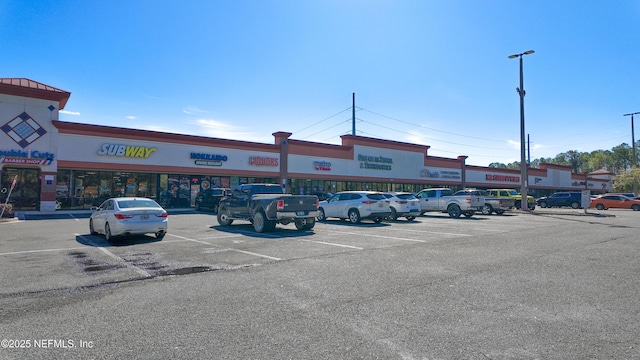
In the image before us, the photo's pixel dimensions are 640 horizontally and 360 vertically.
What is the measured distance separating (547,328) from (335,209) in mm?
15394

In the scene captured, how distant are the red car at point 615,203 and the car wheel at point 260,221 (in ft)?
115

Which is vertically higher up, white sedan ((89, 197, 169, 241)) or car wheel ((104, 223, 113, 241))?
white sedan ((89, 197, 169, 241))

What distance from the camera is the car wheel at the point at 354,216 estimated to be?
1874 centimetres

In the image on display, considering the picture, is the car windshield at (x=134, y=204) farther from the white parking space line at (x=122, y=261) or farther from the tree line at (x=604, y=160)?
the tree line at (x=604, y=160)

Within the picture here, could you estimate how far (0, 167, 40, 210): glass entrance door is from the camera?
23.5 m

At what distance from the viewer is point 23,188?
24234mm

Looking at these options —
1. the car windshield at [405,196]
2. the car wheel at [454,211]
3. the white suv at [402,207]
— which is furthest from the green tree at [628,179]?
the white suv at [402,207]

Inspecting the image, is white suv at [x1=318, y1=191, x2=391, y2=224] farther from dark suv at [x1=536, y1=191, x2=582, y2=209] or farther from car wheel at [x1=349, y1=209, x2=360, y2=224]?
dark suv at [x1=536, y1=191, x2=582, y2=209]

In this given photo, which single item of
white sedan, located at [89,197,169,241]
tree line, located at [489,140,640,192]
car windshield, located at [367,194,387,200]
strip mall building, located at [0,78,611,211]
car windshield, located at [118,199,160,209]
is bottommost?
white sedan, located at [89,197,169,241]

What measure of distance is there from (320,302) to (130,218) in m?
8.67

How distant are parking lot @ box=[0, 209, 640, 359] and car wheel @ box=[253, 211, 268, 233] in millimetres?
3694

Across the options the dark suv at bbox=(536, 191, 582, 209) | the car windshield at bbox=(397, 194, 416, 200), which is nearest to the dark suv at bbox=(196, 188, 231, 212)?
the car windshield at bbox=(397, 194, 416, 200)

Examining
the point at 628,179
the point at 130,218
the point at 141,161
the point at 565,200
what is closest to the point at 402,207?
the point at 130,218

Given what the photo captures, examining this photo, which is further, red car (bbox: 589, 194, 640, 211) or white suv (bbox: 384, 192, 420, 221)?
red car (bbox: 589, 194, 640, 211)
